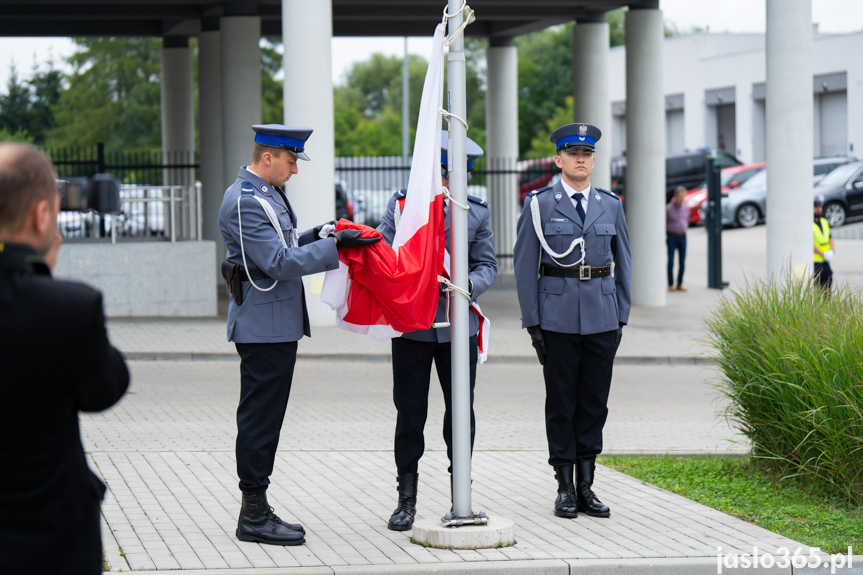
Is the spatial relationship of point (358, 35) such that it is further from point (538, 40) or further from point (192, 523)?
point (538, 40)

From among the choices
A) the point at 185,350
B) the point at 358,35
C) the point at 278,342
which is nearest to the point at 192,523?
the point at 278,342

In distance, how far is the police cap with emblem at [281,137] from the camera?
591 centimetres

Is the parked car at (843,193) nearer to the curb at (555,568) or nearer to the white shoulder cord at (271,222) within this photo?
the curb at (555,568)

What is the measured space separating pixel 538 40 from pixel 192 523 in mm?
84447

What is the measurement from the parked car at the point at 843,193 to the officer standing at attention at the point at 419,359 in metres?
30.7

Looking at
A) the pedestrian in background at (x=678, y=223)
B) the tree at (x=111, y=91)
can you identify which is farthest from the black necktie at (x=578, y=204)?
the tree at (x=111, y=91)

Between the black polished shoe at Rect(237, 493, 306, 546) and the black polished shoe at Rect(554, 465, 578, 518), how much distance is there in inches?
59.6

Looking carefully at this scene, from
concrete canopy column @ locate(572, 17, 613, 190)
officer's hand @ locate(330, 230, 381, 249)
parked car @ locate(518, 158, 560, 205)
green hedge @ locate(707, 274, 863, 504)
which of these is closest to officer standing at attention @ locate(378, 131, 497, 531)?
officer's hand @ locate(330, 230, 381, 249)

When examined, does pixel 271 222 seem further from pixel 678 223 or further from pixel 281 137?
pixel 678 223

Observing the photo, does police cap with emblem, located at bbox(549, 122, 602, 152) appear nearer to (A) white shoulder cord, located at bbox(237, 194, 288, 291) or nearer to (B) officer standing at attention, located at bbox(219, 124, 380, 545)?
(B) officer standing at attention, located at bbox(219, 124, 380, 545)

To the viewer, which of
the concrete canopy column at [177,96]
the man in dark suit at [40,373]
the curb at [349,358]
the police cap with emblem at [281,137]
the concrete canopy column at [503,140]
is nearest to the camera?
the man in dark suit at [40,373]

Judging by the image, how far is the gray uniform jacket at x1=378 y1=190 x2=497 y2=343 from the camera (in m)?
6.25

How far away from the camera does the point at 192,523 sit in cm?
637

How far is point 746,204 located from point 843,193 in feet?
10.2
